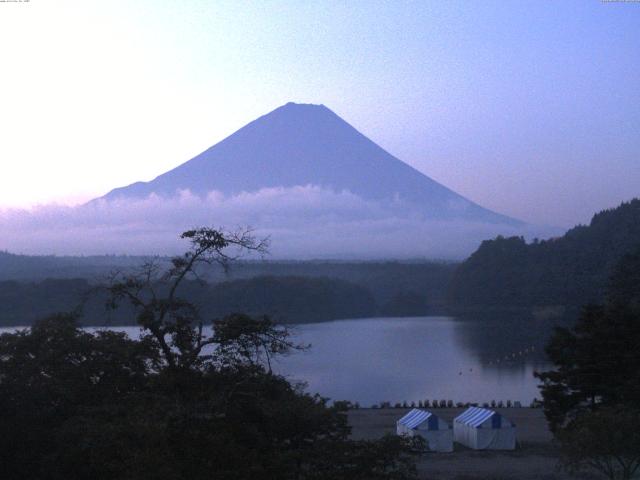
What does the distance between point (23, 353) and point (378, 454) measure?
2871mm

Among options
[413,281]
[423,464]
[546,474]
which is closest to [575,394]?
[546,474]

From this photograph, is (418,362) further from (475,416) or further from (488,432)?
(488,432)

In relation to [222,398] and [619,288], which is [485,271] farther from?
[222,398]

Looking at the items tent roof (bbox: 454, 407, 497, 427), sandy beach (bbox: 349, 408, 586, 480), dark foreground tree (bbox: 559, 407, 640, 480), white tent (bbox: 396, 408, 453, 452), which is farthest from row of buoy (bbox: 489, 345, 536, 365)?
dark foreground tree (bbox: 559, 407, 640, 480)

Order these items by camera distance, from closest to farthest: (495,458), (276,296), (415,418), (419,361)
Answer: (495,458)
(415,418)
(419,361)
(276,296)

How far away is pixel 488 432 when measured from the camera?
38.2 ft

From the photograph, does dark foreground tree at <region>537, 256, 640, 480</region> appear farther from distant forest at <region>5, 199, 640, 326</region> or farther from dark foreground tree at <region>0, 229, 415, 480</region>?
distant forest at <region>5, 199, 640, 326</region>

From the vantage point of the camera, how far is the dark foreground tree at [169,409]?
4805 mm

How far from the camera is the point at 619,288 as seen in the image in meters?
20.3

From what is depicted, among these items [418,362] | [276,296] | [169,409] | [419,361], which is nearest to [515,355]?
[419,361]

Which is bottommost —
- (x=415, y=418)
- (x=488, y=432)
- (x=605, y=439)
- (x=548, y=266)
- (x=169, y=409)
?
(x=488, y=432)

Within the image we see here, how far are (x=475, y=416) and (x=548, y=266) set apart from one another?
3539 centimetres

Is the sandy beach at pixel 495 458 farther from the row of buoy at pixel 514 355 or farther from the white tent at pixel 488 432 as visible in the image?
the row of buoy at pixel 514 355

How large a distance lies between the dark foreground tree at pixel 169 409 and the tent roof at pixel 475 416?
612 centimetres
